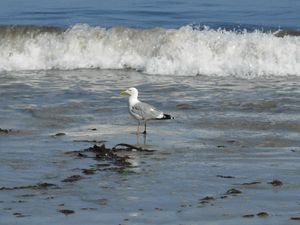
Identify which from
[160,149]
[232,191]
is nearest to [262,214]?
[232,191]

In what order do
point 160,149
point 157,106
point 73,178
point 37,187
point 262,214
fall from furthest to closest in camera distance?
point 157,106 < point 160,149 < point 73,178 < point 37,187 < point 262,214

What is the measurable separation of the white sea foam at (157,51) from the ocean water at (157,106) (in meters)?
0.02

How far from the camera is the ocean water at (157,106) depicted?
662cm

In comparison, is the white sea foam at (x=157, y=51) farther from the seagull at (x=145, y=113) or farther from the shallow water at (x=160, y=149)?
the seagull at (x=145, y=113)

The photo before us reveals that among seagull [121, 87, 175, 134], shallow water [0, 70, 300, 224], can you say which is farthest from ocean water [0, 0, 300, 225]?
seagull [121, 87, 175, 134]

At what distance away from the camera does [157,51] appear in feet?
55.2

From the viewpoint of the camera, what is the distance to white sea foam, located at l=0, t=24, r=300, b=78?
1545 cm

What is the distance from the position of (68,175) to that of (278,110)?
13.1 feet

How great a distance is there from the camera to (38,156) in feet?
27.3

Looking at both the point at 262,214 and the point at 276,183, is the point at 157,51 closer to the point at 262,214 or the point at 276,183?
the point at 276,183

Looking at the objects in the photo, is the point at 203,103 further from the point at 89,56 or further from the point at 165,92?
the point at 89,56

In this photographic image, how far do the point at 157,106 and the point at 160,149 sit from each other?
110 inches

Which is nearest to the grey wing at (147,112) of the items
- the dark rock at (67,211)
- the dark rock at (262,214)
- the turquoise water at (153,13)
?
the dark rock at (67,211)

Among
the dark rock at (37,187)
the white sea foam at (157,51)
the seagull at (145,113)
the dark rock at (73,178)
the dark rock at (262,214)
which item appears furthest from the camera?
the white sea foam at (157,51)
